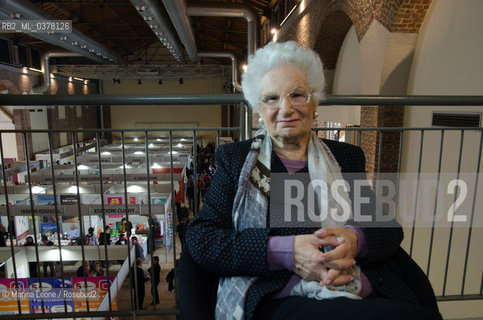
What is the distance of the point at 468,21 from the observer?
384 cm

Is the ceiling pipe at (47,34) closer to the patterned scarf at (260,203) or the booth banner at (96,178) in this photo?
the booth banner at (96,178)

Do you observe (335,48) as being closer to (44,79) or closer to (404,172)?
(404,172)

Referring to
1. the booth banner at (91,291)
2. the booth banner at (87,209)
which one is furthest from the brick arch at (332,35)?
the booth banner at (91,291)

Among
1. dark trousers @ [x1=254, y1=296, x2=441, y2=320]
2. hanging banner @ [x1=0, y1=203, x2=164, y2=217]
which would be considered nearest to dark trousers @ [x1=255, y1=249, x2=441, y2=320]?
dark trousers @ [x1=254, y1=296, x2=441, y2=320]

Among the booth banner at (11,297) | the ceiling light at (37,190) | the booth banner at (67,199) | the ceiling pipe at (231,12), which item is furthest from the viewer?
the ceiling pipe at (231,12)

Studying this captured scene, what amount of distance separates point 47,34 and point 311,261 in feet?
40.6

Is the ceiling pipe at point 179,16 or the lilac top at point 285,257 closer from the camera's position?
the lilac top at point 285,257

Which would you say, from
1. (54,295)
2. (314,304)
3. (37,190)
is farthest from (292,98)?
(37,190)

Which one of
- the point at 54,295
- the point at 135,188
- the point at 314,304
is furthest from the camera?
the point at 135,188

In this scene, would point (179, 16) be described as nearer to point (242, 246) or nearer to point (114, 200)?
point (114, 200)

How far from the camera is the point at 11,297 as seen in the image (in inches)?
127

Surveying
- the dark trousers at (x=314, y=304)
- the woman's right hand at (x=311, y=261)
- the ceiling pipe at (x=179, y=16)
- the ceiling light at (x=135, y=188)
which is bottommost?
the ceiling light at (x=135, y=188)

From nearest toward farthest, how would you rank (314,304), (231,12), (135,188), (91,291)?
(314,304) → (91,291) → (135,188) → (231,12)

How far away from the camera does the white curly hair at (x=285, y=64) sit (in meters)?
1.43
